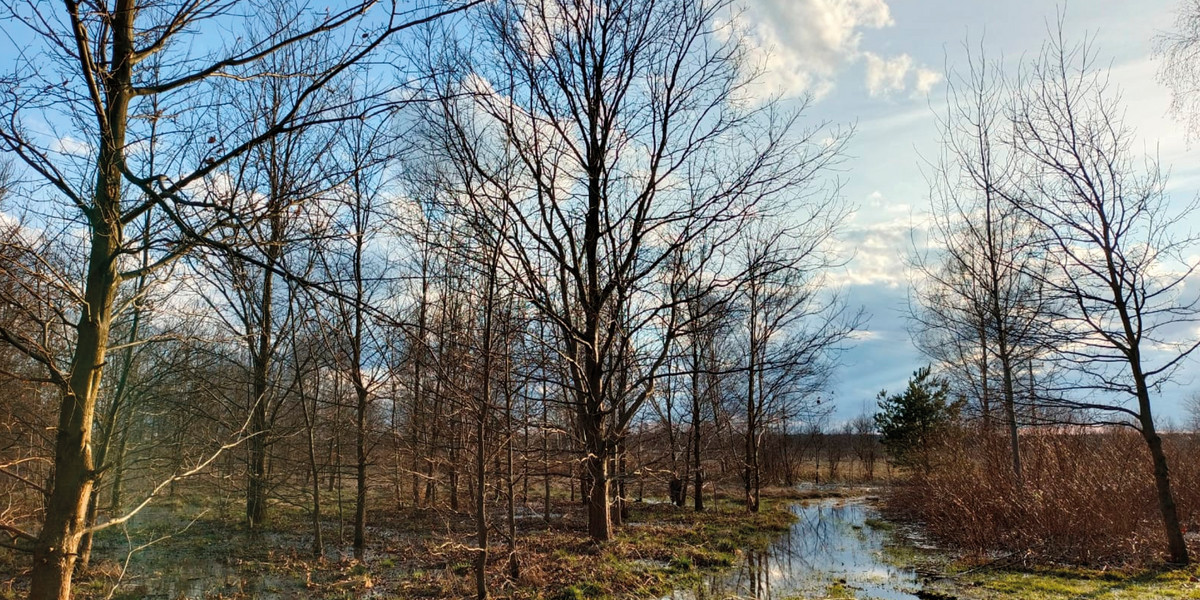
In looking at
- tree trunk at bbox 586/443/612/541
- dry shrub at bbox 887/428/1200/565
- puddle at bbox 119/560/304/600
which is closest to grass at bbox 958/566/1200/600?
dry shrub at bbox 887/428/1200/565

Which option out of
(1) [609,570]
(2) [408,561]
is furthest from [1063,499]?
(2) [408,561]

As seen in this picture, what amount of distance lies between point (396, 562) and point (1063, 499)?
1178 centimetres

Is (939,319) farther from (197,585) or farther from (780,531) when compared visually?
(197,585)

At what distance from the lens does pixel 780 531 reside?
16.3 metres

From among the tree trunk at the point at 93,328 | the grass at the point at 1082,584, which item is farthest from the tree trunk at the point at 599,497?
the tree trunk at the point at 93,328

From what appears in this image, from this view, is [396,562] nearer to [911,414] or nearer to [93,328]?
[93,328]

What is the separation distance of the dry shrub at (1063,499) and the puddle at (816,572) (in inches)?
78.4

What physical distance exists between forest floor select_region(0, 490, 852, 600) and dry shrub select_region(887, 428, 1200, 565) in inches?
167

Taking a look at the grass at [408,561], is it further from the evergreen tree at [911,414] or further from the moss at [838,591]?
the evergreen tree at [911,414]

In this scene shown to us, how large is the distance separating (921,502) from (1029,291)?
390 inches

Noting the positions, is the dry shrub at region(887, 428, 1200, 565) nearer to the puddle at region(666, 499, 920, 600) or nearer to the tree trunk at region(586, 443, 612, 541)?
the puddle at region(666, 499, 920, 600)

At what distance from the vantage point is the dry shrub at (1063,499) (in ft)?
35.6

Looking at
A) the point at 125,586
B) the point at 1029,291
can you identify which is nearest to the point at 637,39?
the point at 1029,291

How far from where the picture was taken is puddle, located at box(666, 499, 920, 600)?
9.11m
